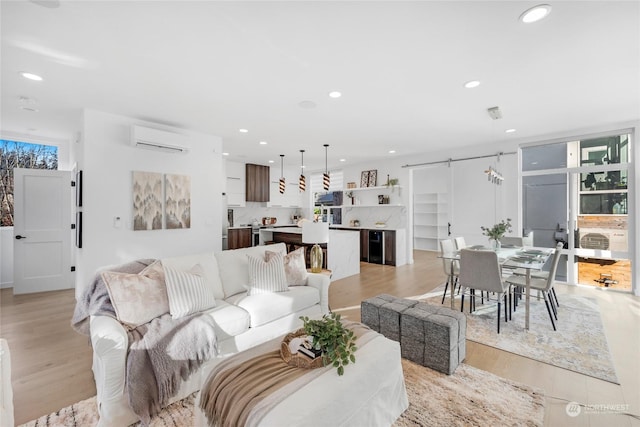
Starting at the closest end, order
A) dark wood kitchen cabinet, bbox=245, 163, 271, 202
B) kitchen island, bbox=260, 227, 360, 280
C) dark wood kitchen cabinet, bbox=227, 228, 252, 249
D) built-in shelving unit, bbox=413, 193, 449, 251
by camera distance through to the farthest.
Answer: kitchen island, bbox=260, 227, 360, 280 → dark wood kitchen cabinet, bbox=227, 228, 252, 249 → dark wood kitchen cabinet, bbox=245, 163, 271, 202 → built-in shelving unit, bbox=413, 193, 449, 251

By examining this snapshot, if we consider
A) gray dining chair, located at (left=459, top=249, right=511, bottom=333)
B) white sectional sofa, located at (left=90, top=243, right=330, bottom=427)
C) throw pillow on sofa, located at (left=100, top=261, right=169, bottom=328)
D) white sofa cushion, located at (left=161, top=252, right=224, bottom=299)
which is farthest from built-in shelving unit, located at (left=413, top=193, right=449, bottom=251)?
throw pillow on sofa, located at (left=100, top=261, right=169, bottom=328)

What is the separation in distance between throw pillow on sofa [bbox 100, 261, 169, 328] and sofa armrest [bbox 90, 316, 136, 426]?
0.23 meters

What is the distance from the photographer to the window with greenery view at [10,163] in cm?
496

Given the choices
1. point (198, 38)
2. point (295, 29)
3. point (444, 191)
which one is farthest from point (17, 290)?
point (444, 191)

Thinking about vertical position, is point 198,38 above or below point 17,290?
above

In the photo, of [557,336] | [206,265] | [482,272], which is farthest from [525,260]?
[206,265]

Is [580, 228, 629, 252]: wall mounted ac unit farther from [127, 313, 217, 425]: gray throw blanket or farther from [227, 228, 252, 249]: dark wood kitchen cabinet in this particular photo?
[227, 228, 252, 249]: dark wood kitchen cabinet

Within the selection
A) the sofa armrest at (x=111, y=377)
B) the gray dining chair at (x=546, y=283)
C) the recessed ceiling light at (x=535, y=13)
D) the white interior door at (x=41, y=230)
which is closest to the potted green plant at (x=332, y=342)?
the sofa armrest at (x=111, y=377)

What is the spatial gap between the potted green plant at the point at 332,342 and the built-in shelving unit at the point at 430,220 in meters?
8.12

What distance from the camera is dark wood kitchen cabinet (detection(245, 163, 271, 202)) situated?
789 centimetres

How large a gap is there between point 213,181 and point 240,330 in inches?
125

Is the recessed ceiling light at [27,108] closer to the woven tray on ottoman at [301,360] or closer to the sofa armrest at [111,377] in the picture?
the sofa armrest at [111,377]

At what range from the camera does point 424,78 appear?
9.61ft

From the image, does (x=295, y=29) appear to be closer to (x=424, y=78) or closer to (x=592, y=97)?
(x=424, y=78)
